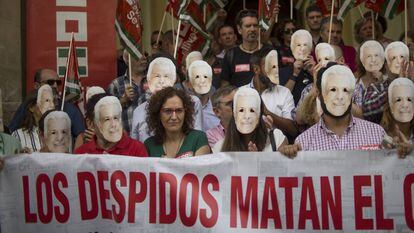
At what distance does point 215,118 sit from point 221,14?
10.7 feet

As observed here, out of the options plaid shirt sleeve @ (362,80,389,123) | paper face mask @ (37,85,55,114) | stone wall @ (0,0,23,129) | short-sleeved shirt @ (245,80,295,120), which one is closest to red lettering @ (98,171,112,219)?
paper face mask @ (37,85,55,114)

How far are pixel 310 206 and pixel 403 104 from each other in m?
1.03

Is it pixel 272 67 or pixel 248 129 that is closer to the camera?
pixel 248 129

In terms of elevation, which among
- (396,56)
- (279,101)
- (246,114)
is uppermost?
(396,56)

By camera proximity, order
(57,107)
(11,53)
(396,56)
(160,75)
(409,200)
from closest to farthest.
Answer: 1. (409,200)
2. (396,56)
3. (160,75)
4. (57,107)
5. (11,53)

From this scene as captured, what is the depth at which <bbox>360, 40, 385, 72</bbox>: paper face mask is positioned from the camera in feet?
27.0

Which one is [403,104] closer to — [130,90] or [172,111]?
[172,111]

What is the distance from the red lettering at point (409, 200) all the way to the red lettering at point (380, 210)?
4.5 inches

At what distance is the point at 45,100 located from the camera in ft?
28.9

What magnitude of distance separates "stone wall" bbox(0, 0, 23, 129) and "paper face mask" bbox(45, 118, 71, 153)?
13.9 feet

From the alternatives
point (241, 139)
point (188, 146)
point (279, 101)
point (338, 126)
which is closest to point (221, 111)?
point (279, 101)

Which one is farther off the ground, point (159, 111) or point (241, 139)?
point (159, 111)

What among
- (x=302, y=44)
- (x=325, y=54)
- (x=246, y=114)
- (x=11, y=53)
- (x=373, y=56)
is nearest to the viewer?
(x=246, y=114)

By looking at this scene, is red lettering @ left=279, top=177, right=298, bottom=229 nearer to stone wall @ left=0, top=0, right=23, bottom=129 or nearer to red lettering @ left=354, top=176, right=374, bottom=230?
red lettering @ left=354, top=176, right=374, bottom=230
